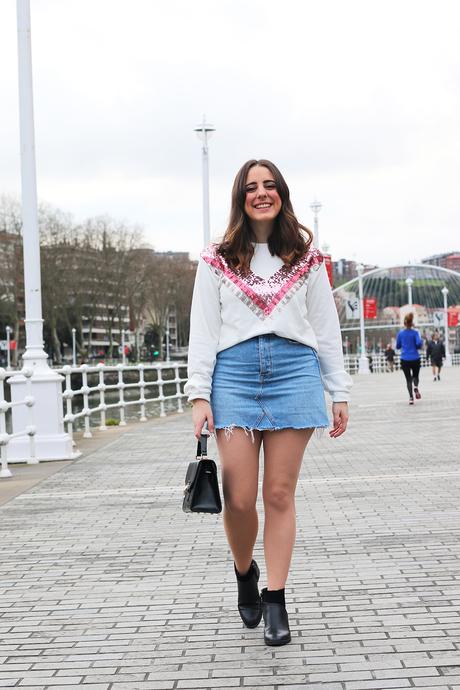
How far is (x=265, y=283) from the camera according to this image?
4.25 metres

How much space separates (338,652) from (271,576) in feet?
1.27

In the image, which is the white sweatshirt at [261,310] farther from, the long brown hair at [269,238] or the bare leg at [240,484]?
the bare leg at [240,484]

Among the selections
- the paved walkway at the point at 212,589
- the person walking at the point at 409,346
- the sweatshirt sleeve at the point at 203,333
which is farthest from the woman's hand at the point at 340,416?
the person walking at the point at 409,346

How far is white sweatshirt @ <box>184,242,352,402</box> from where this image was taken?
13.8 feet

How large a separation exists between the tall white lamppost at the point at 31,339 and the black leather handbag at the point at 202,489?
796cm

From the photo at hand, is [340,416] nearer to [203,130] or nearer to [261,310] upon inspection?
[261,310]

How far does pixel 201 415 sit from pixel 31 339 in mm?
8612

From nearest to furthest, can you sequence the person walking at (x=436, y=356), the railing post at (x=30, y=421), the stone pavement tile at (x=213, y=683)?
the stone pavement tile at (x=213, y=683) < the railing post at (x=30, y=421) < the person walking at (x=436, y=356)

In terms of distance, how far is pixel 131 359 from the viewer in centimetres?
12181

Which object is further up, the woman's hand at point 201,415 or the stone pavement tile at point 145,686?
the woman's hand at point 201,415

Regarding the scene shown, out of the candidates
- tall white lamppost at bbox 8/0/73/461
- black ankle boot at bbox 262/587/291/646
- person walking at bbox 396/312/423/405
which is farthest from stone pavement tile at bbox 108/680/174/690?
person walking at bbox 396/312/423/405

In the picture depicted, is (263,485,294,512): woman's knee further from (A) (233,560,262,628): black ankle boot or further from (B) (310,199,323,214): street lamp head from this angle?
(B) (310,199,323,214): street lamp head

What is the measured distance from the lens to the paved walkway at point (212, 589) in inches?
153

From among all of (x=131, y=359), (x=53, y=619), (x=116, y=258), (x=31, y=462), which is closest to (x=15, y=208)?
(x=116, y=258)
